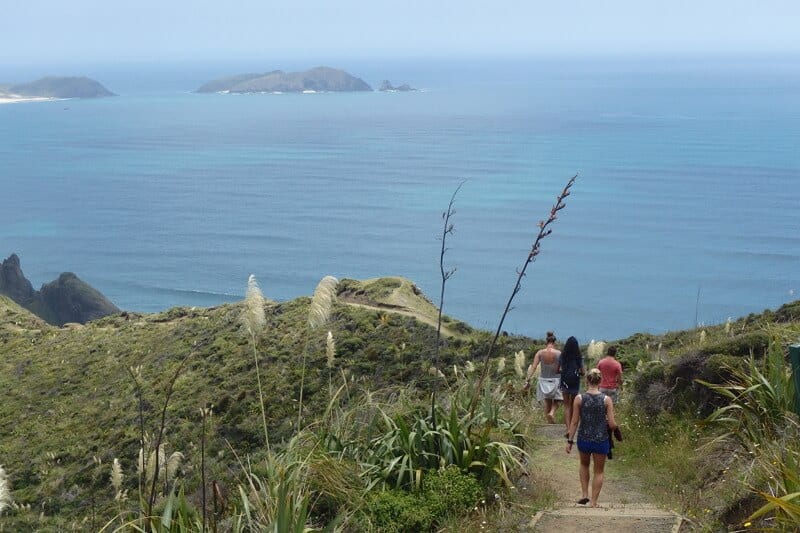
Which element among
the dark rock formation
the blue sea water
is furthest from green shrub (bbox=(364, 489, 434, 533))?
the blue sea water

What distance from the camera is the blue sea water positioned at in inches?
3713

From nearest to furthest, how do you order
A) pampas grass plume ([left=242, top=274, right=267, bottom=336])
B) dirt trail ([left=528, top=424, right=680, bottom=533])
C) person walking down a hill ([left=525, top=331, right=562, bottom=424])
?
pampas grass plume ([left=242, top=274, right=267, bottom=336]), dirt trail ([left=528, top=424, right=680, bottom=533]), person walking down a hill ([left=525, top=331, right=562, bottom=424])

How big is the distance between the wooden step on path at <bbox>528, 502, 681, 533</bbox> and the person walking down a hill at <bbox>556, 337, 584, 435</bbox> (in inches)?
123

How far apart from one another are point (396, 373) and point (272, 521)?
55.3ft

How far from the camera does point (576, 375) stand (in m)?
11.2

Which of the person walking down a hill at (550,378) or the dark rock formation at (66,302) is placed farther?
the dark rock formation at (66,302)

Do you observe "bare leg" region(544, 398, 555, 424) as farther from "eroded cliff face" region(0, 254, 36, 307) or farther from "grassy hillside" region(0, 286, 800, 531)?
"eroded cliff face" region(0, 254, 36, 307)

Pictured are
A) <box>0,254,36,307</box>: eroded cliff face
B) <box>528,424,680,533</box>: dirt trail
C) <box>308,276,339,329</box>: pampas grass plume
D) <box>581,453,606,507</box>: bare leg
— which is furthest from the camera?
<box>0,254,36,307</box>: eroded cliff face

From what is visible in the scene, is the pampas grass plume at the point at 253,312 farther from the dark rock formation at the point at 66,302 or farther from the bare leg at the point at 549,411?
the dark rock formation at the point at 66,302

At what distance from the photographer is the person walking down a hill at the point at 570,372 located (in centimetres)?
1112

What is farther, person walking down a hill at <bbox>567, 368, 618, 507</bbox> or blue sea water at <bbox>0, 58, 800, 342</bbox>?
blue sea water at <bbox>0, 58, 800, 342</bbox>

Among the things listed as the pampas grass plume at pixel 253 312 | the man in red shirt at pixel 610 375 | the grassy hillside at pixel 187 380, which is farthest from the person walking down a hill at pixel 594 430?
the grassy hillside at pixel 187 380

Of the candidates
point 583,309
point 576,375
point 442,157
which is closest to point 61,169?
point 442,157

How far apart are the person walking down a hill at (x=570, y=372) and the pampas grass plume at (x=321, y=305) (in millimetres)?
4413
